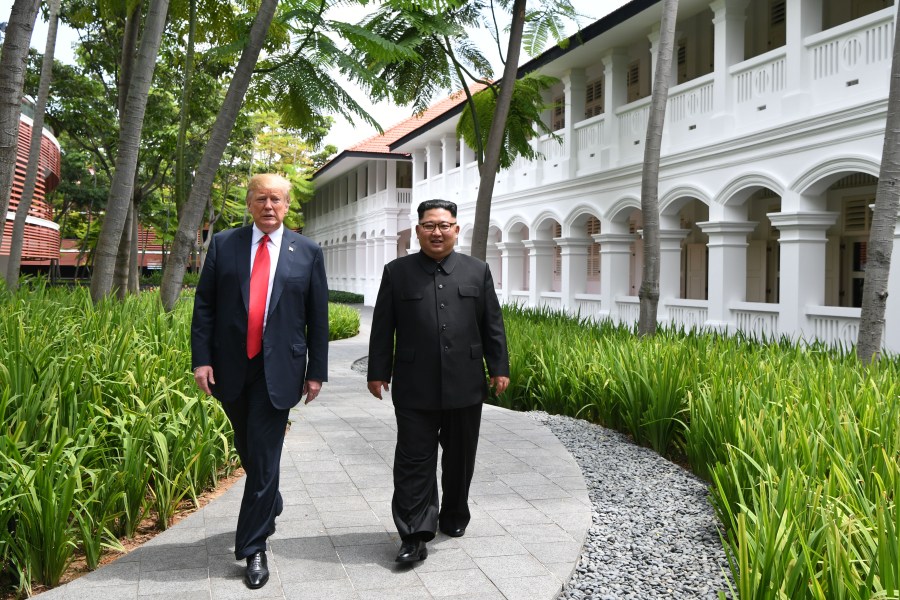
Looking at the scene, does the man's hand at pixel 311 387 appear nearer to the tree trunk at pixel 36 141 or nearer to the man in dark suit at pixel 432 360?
the man in dark suit at pixel 432 360

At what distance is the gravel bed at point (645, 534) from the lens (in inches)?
156

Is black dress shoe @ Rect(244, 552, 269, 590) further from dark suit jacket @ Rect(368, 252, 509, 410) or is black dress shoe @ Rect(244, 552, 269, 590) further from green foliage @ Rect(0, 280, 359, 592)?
dark suit jacket @ Rect(368, 252, 509, 410)

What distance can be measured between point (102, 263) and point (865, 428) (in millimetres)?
7526

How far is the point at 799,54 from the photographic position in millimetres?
12539

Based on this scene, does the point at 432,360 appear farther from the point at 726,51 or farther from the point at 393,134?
the point at 393,134

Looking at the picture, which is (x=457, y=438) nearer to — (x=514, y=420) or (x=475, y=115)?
(x=514, y=420)

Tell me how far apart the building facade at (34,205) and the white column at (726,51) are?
15.5 meters

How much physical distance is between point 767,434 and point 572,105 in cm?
1599

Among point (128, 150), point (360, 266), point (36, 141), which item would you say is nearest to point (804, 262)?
point (128, 150)

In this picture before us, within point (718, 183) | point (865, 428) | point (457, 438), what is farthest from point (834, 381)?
point (718, 183)

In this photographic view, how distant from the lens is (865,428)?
4.55m

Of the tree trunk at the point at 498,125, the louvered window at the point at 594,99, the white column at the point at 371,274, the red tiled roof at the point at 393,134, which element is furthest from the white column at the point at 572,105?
the white column at the point at 371,274

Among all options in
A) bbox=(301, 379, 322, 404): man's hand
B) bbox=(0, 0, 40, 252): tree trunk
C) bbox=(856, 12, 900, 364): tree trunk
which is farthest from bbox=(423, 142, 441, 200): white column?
bbox=(301, 379, 322, 404): man's hand

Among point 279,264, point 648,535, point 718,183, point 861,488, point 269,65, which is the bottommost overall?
point 648,535
